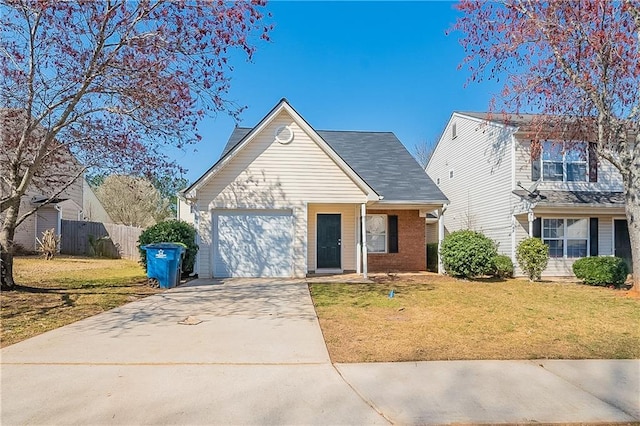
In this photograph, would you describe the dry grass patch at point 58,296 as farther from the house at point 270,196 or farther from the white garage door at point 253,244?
the house at point 270,196

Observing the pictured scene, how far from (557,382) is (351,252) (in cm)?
1051

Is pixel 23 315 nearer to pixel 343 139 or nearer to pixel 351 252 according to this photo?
pixel 351 252

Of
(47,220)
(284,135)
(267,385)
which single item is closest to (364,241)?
(284,135)

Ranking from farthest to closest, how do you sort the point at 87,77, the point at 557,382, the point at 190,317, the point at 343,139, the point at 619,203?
the point at 343,139
the point at 619,203
the point at 87,77
the point at 190,317
the point at 557,382

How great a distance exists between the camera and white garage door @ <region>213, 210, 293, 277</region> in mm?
12883

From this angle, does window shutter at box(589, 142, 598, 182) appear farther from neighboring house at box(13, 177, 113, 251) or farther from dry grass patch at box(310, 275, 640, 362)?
neighboring house at box(13, 177, 113, 251)

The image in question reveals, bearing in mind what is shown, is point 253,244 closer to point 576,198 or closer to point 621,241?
point 576,198

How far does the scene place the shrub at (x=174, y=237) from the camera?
11914 millimetres

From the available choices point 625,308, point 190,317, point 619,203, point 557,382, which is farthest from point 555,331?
Answer: point 619,203

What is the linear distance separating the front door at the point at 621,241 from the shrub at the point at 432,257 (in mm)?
6873

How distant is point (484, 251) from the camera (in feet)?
42.4

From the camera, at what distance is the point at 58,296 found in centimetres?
871

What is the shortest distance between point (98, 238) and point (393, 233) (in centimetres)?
1600

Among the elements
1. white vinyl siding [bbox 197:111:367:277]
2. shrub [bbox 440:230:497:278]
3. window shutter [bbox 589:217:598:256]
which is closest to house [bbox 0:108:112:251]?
white vinyl siding [bbox 197:111:367:277]
